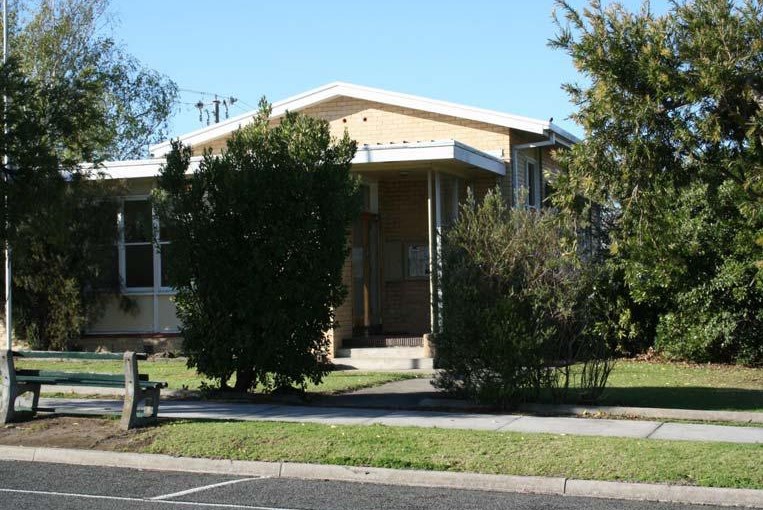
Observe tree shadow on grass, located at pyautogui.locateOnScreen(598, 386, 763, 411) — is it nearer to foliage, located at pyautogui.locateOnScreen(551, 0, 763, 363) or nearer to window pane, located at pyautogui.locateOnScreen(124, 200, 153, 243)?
foliage, located at pyautogui.locateOnScreen(551, 0, 763, 363)

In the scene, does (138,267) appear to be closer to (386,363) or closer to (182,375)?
(182,375)

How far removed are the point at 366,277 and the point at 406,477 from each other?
12441 millimetres

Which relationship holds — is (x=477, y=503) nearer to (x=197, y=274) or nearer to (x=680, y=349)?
(x=197, y=274)

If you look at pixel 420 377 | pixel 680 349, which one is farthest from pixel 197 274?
pixel 680 349

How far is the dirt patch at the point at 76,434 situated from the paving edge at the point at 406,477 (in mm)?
252

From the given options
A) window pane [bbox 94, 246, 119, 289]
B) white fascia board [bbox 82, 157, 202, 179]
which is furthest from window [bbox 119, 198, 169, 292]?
white fascia board [bbox 82, 157, 202, 179]

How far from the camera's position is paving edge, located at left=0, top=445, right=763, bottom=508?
8367 mm

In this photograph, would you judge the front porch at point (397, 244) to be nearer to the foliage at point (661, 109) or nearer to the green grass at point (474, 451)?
the foliage at point (661, 109)

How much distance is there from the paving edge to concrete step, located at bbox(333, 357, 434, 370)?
916 cm

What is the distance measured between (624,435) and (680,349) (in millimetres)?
9489

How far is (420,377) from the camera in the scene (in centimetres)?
1759

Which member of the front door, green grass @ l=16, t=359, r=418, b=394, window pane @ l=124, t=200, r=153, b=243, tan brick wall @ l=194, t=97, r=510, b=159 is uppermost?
tan brick wall @ l=194, t=97, r=510, b=159

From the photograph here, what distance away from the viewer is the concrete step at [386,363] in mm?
19064

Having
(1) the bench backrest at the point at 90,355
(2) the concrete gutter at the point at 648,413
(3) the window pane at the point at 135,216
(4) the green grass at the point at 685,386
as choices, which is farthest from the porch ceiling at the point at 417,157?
(1) the bench backrest at the point at 90,355
